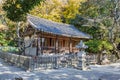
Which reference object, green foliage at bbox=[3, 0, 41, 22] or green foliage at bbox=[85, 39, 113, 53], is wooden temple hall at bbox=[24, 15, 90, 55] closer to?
green foliage at bbox=[85, 39, 113, 53]

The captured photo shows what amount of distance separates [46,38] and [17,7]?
1441 centimetres

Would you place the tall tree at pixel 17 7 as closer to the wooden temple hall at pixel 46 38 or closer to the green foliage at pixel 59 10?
the wooden temple hall at pixel 46 38

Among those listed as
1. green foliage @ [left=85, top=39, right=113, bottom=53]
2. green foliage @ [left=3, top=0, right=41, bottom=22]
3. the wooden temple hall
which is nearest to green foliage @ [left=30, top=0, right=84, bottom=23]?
the wooden temple hall

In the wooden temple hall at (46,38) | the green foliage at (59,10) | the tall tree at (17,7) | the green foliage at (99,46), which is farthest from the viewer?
the green foliage at (59,10)

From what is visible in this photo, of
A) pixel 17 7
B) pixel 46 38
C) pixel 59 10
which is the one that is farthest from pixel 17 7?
pixel 59 10

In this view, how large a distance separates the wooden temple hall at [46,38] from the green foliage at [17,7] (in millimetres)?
9941

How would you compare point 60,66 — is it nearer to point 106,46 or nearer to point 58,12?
point 106,46

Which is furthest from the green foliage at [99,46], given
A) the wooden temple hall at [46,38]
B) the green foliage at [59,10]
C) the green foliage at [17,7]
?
the green foliage at [59,10]

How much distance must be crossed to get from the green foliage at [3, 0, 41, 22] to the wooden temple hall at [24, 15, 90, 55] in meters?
9.94

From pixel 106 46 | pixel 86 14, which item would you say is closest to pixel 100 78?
pixel 106 46

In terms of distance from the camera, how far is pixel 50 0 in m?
42.9

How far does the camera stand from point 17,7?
12406 mm

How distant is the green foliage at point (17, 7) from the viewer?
35.3 feet

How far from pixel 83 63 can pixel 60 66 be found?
2.11 metres
